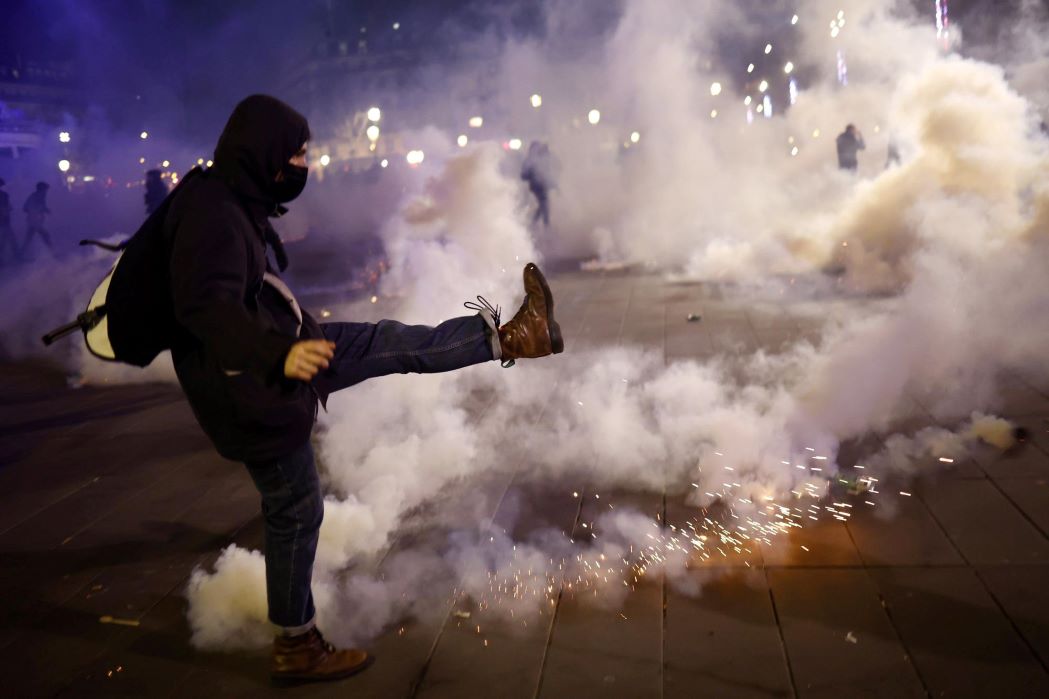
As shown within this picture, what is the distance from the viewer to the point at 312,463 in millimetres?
2459

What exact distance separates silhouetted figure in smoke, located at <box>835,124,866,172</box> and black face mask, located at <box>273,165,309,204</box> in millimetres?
14560

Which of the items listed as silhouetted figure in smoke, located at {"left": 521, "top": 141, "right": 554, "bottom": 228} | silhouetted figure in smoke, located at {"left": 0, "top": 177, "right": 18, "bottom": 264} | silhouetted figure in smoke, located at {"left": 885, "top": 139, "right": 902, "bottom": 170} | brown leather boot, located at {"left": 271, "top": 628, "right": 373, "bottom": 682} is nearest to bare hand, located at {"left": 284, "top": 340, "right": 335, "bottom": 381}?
brown leather boot, located at {"left": 271, "top": 628, "right": 373, "bottom": 682}

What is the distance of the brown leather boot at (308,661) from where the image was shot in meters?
2.52

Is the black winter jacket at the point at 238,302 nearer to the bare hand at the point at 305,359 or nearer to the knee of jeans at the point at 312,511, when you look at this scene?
the bare hand at the point at 305,359

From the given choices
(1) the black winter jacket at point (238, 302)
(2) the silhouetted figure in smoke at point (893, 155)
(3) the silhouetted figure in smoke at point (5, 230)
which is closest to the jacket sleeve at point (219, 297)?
(1) the black winter jacket at point (238, 302)

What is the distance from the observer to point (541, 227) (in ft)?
51.5

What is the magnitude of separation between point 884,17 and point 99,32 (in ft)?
89.8

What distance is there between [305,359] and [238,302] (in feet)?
0.78

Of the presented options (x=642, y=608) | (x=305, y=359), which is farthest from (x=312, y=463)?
(x=642, y=608)

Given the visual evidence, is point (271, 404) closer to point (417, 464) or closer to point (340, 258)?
point (417, 464)

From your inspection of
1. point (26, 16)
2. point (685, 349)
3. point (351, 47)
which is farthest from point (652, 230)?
point (351, 47)

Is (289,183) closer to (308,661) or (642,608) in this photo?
(308,661)

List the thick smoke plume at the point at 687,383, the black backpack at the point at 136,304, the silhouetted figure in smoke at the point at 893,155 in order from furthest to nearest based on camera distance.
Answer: the silhouetted figure in smoke at the point at 893,155, the thick smoke plume at the point at 687,383, the black backpack at the point at 136,304

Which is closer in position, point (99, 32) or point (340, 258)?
point (340, 258)
